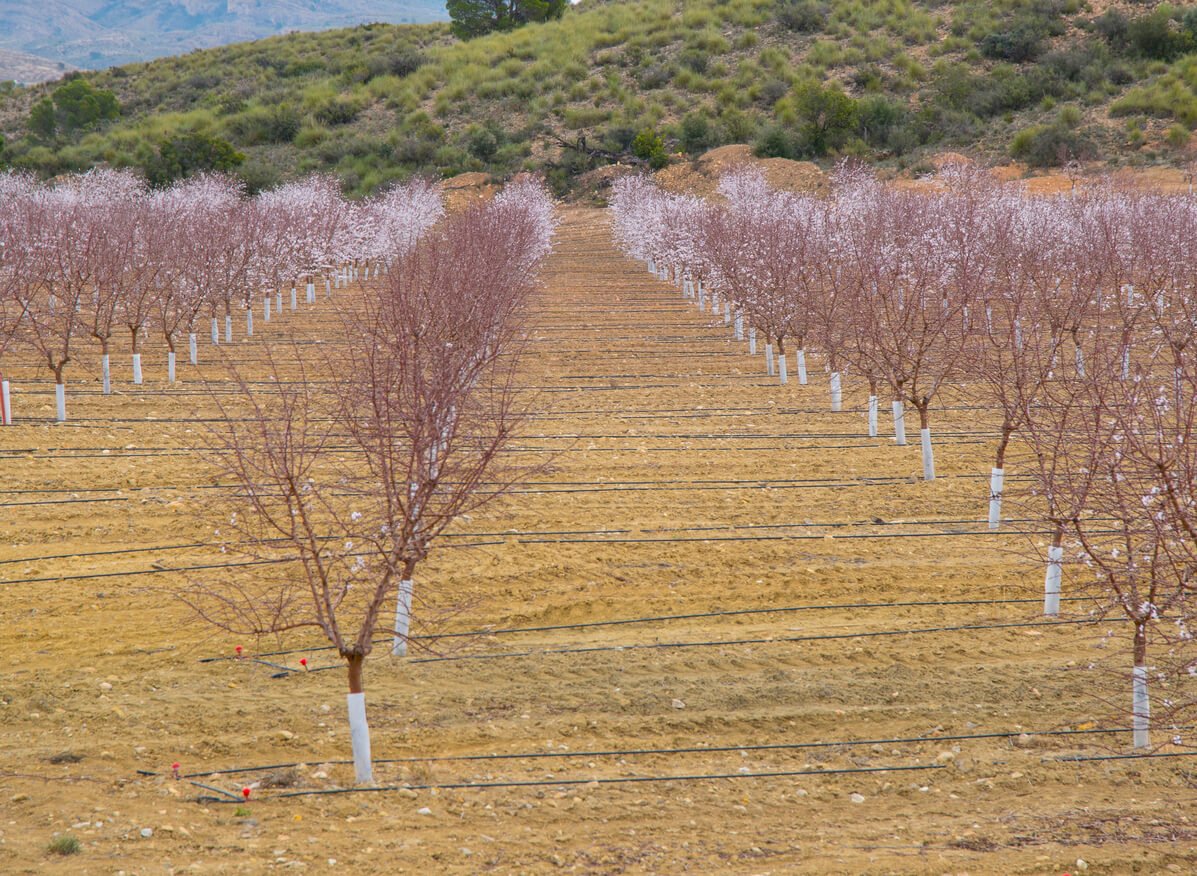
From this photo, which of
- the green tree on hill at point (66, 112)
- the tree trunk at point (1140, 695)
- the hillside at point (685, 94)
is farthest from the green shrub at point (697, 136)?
the tree trunk at point (1140, 695)

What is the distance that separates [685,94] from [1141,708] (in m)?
65.1

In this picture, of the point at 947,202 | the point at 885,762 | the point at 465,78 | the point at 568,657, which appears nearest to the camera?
the point at 885,762

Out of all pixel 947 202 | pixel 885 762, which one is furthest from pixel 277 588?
pixel 947 202

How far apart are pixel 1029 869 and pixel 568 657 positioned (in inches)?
162

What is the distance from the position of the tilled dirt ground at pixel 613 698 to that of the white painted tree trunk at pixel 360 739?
0.52 ft

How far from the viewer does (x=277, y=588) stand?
35.6 ft

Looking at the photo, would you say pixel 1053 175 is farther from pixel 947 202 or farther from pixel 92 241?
pixel 92 241

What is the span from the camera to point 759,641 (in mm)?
9945

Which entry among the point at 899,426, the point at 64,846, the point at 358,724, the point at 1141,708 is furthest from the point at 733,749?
the point at 899,426

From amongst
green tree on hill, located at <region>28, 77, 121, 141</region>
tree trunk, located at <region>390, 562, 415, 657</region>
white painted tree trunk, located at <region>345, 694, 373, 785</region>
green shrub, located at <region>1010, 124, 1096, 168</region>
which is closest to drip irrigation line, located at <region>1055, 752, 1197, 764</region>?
→ white painted tree trunk, located at <region>345, 694, 373, 785</region>

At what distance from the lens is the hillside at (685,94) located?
56.1 m

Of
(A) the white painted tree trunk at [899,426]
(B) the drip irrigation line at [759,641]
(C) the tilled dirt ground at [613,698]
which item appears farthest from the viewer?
(A) the white painted tree trunk at [899,426]

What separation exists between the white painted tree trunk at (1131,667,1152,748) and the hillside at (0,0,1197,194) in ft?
146

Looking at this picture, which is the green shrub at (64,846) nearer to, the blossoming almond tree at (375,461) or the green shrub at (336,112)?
the blossoming almond tree at (375,461)
